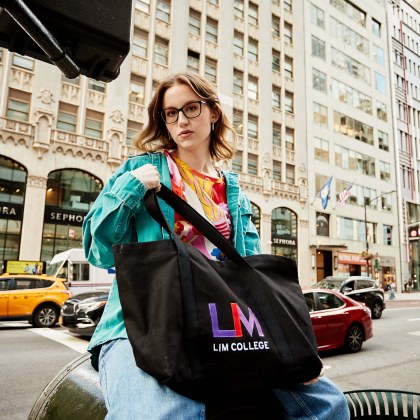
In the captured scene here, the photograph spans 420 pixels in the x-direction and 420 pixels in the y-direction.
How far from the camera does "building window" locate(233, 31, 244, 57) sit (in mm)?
32031

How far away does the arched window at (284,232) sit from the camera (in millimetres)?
31391

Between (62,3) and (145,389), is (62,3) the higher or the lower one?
the higher one

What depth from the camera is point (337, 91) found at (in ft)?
127

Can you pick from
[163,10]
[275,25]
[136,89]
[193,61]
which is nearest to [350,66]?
[275,25]

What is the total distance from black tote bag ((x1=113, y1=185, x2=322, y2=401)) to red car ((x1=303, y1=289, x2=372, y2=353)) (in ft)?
25.6

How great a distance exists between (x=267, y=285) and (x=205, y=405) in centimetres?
43

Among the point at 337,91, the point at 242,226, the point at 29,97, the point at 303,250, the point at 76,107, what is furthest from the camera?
the point at 337,91

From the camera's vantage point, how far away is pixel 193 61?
29.5m

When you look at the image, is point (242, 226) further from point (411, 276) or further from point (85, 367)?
point (411, 276)

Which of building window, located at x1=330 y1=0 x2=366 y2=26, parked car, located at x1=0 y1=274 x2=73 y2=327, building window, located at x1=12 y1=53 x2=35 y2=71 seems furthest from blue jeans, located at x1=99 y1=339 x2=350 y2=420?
building window, located at x1=330 y1=0 x2=366 y2=26

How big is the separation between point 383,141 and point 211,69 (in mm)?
23048

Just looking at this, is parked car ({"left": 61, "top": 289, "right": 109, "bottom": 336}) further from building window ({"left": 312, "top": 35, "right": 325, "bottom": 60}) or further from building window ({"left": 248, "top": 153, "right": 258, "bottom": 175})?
building window ({"left": 312, "top": 35, "right": 325, "bottom": 60})

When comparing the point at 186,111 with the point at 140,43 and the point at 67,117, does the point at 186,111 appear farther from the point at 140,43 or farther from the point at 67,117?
the point at 140,43

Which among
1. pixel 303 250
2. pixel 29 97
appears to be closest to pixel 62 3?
pixel 29 97
